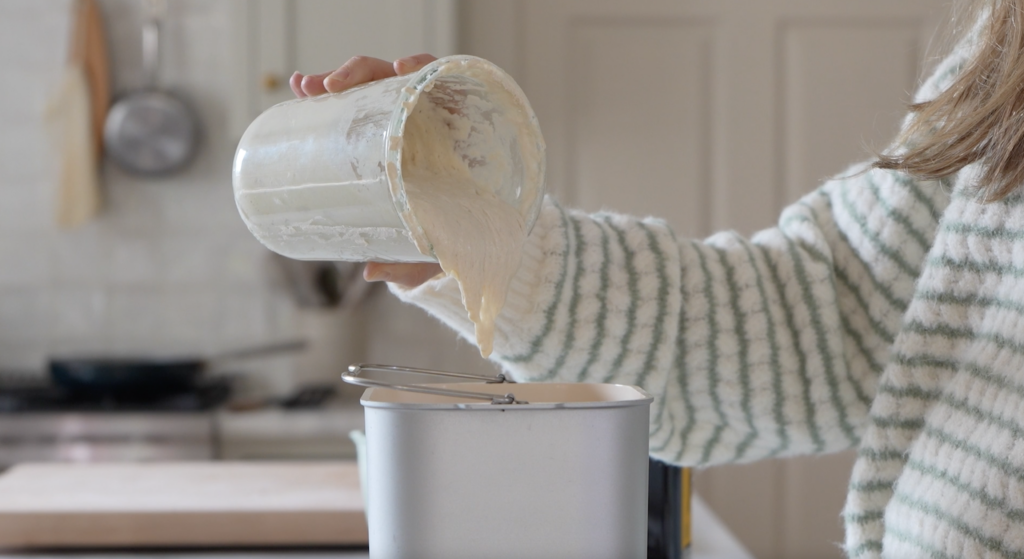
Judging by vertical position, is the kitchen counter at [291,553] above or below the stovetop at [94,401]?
above

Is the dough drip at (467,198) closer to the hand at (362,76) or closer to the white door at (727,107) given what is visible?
the hand at (362,76)

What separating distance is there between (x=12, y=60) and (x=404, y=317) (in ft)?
3.31

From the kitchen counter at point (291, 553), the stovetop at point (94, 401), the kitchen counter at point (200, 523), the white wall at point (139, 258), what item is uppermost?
the white wall at point (139, 258)

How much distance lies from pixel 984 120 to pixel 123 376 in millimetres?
1633

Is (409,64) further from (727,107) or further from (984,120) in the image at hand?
(727,107)

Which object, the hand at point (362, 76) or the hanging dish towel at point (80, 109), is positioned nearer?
the hand at point (362, 76)

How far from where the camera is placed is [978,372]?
52 cm

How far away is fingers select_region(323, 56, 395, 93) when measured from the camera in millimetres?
482

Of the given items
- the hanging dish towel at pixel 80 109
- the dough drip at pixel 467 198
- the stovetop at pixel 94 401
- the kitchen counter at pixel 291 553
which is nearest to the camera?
the dough drip at pixel 467 198

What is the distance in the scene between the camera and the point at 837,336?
670mm

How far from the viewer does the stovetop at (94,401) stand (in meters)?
1.79

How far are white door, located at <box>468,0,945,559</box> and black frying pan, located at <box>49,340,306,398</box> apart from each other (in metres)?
0.88

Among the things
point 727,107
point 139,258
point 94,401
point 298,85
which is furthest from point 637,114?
point 298,85

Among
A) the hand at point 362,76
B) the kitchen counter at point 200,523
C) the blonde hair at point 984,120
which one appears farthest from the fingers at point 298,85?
the kitchen counter at point 200,523
